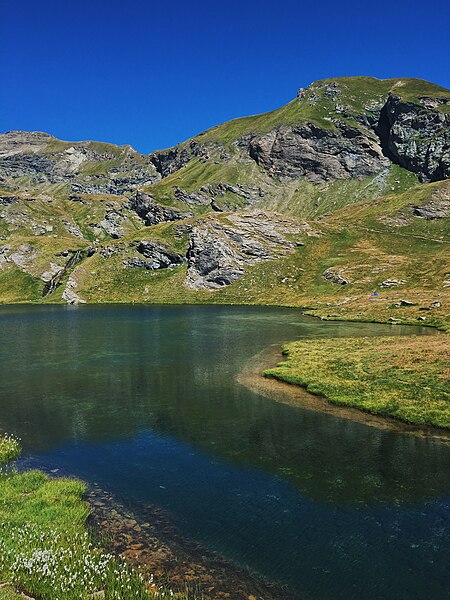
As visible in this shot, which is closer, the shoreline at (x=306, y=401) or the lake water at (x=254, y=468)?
the lake water at (x=254, y=468)

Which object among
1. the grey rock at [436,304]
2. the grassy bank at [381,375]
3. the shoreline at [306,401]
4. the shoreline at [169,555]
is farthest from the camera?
the grey rock at [436,304]

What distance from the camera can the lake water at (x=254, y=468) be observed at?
17.1 metres

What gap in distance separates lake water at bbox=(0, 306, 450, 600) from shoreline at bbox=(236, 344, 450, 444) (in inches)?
42.7

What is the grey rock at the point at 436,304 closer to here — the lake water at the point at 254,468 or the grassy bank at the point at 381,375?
the grassy bank at the point at 381,375

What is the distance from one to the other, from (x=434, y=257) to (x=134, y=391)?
159 meters

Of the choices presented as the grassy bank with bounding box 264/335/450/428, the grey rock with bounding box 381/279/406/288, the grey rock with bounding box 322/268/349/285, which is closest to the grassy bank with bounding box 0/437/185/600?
the grassy bank with bounding box 264/335/450/428

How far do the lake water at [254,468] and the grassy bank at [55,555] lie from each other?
3671mm

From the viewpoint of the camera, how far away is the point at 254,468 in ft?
86.8

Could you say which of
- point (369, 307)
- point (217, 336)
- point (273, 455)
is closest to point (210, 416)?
point (273, 455)

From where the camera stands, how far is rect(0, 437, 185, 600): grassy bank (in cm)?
1409

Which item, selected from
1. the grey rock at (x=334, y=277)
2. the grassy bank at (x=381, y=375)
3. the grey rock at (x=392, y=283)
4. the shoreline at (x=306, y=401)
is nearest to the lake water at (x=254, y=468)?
the shoreline at (x=306, y=401)

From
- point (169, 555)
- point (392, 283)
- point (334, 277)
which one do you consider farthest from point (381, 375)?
point (334, 277)

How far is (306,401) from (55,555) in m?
29.1

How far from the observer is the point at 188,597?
14.5m
